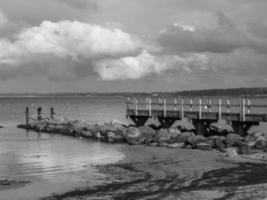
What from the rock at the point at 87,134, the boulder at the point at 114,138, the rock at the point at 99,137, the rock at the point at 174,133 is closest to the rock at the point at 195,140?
the rock at the point at 174,133

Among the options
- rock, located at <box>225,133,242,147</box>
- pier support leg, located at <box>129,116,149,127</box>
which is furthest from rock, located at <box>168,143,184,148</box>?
pier support leg, located at <box>129,116,149,127</box>

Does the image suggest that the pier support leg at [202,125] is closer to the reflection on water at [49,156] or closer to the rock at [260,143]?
the reflection on water at [49,156]

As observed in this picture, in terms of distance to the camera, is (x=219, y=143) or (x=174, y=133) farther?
(x=174, y=133)

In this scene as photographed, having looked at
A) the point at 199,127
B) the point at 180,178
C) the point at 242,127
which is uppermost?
the point at 242,127

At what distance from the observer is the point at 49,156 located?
920 inches

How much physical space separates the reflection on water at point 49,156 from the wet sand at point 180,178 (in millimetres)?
1425

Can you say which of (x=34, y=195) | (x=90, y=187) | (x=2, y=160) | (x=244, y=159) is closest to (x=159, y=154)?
(x=244, y=159)

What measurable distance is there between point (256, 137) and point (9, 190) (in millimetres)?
14188

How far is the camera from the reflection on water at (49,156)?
1872 cm

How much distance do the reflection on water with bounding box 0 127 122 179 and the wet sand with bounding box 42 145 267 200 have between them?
1425 millimetres

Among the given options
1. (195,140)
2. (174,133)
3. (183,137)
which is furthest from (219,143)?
(174,133)

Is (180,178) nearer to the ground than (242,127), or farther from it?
nearer to the ground

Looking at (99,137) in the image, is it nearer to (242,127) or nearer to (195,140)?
(195,140)

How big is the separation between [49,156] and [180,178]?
883 centimetres
